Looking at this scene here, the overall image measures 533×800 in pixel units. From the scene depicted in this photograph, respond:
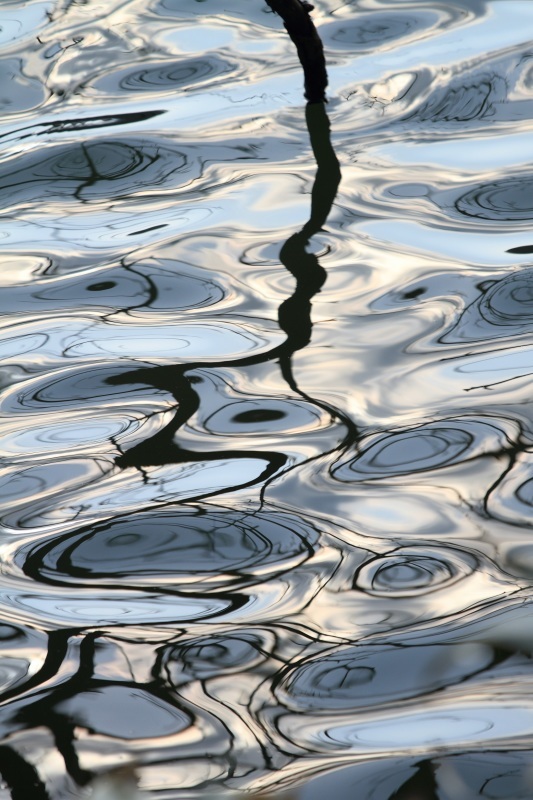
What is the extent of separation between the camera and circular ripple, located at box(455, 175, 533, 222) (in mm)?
2035

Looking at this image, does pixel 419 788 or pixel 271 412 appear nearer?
pixel 419 788

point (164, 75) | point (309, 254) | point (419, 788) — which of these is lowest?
point (419, 788)

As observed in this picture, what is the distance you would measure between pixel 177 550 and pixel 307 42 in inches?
56.4

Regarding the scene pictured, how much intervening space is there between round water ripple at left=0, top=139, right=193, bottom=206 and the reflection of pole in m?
0.37

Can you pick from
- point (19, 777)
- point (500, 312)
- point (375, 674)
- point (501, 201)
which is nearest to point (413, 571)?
point (375, 674)

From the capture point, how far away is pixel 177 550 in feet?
4.33

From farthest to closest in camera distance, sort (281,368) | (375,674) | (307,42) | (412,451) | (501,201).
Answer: (307,42) → (501,201) → (281,368) → (412,451) → (375,674)

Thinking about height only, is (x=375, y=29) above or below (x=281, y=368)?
above

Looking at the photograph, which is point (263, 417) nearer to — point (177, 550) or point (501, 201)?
point (177, 550)

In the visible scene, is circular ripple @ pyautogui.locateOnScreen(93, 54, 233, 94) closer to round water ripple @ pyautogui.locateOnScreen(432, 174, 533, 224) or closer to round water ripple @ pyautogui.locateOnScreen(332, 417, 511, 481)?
round water ripple @ pyautogui.locateOnScreen(432, 174, 533, 224)

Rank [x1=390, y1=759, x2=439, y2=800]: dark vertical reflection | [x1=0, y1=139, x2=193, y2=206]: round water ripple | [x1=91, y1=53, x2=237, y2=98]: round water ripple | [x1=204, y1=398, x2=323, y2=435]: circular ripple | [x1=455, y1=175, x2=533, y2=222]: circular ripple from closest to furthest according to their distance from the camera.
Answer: [x1=390, y1=759, x2=439, y2=800]: dark vertical reflection < [x1=204, y1=398, x2=323, y2=435]: circular ripple < [x1=455, y1=175, x2=533, y2=222]: circular ripple < [x1=0, y1=139, x2=193, y2=206]: round water ripple < [x1=91, y1=53, x2=237, y2=98]: round water ripple

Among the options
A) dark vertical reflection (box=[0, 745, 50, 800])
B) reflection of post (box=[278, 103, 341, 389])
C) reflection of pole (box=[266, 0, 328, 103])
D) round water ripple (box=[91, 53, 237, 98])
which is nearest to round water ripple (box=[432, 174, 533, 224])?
reflection of post (box=[278, 103, 341, 389])

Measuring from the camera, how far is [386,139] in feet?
7.73

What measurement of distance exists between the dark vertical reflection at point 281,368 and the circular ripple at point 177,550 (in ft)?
0.27
